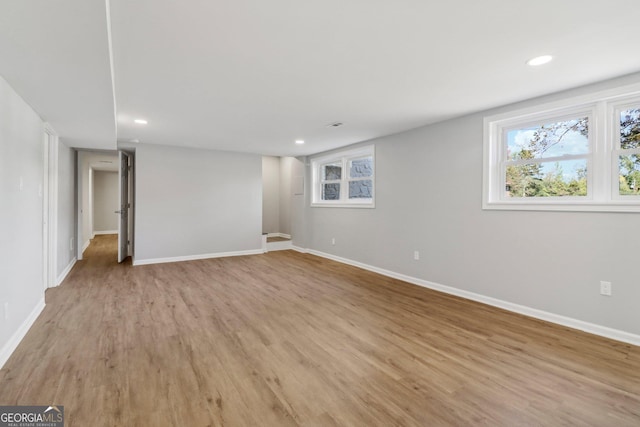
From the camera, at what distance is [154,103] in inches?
131

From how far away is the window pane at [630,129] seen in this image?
261 cm

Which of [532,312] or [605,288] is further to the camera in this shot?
[532,312]

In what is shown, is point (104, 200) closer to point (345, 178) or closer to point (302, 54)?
point (345, 178)

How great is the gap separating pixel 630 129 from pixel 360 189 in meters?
3.61

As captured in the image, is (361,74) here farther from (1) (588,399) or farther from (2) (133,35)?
(1) (588,399)

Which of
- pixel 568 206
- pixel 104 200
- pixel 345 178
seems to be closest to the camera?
pixel 568 206

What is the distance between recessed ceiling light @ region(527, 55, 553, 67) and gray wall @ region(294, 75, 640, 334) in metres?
0.85

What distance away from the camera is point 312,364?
2.20 m

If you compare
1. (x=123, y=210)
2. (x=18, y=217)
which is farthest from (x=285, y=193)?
(x=18, y=217)

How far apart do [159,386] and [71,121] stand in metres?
3.15

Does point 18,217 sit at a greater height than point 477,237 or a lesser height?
greater

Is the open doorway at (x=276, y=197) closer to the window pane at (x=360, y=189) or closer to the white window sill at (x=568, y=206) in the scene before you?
the window pane at (x=360, y=189)

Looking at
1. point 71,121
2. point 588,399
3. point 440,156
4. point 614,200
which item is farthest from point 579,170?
point 71,121

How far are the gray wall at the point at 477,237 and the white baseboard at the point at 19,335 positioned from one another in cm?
430
